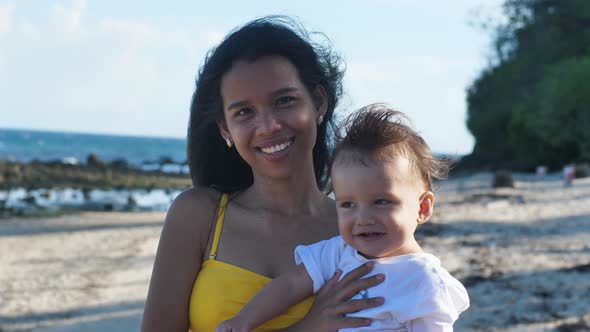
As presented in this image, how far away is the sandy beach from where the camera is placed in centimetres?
691

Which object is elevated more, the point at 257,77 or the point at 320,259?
the point at 257,77

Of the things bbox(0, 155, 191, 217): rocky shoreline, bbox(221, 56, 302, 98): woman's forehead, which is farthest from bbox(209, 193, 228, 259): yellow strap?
bbox(0, 155, 191, 217): rocky shoreline

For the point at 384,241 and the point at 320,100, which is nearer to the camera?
the point at 384,241

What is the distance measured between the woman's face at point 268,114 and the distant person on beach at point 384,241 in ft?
0.76

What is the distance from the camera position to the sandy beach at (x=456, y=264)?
22.7 feet

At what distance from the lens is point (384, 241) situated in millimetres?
2371

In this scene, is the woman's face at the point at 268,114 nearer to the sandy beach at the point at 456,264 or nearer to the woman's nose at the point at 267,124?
the woman's nose at the point at 267,124

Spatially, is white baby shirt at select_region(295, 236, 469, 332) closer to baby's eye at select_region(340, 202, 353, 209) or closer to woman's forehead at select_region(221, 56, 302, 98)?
baby's eye at select_region(340, 202, 353, 209)

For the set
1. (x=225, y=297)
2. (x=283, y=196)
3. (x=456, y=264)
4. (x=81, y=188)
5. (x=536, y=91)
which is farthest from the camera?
(x=536, y=91)

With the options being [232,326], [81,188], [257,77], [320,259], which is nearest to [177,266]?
[232,326]

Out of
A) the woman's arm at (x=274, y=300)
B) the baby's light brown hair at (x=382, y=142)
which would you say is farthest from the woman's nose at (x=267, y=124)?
the woman's arm at (x=274, y=300)

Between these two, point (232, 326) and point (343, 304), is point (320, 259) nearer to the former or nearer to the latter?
point (343, 304)

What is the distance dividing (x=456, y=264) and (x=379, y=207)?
6913mm

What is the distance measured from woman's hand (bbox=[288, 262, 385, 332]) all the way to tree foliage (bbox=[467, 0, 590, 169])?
24423 mm
